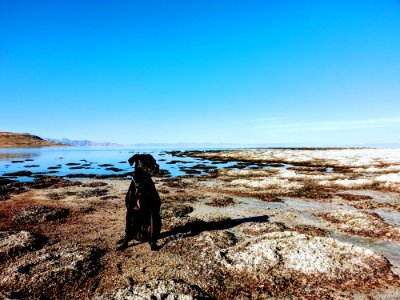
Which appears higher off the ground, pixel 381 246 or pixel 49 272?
pixel 49 272

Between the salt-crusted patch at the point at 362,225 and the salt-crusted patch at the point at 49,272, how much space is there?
11.9 m

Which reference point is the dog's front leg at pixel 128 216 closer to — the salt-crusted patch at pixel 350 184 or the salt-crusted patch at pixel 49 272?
the salt-crusted patch at pixel 49 272

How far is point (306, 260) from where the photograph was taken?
928cm

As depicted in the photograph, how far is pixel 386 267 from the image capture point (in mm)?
9164

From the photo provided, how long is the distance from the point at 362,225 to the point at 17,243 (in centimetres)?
1585

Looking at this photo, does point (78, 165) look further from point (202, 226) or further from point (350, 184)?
point (202, 226)

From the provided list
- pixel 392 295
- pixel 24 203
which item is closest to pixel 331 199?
pixel 392 295

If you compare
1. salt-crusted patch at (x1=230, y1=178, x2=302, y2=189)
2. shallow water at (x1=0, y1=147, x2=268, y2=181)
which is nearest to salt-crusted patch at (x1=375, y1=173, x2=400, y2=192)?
salt-crusted patch at (x1=230, y1=178, x2=302, y2=189)

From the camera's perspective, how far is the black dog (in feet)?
34.5

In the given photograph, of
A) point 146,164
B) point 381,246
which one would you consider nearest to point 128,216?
point 146,164

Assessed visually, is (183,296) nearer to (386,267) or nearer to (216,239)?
(216,239)

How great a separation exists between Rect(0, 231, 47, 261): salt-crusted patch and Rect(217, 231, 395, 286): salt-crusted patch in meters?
7.56

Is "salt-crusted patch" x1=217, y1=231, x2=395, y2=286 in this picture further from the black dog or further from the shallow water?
the shallow water

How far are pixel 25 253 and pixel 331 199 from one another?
21.3 m
